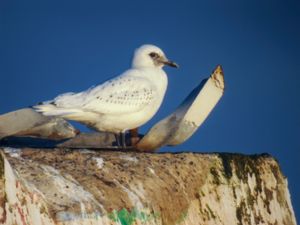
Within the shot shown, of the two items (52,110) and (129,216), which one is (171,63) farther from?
(129,216)

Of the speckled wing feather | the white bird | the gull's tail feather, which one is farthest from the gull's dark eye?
the gull's tail feather

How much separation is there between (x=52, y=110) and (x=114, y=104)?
3.54 ft

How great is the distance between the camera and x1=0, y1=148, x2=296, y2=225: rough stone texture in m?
8.12

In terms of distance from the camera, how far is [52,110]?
41.8 ft

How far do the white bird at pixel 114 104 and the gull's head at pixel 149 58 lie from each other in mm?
539

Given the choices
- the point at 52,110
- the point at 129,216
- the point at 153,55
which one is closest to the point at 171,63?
the point at 153,55

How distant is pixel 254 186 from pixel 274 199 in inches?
31.1

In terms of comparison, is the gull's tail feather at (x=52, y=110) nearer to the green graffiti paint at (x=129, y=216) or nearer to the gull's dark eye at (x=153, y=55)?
the gull's dark eye at (x=153, y=55)

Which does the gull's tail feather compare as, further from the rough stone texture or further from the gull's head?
the gull's head

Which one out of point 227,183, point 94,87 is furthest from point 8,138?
point 227,183

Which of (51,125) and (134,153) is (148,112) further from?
(51,125)

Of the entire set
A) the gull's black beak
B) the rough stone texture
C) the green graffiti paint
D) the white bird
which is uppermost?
the gull's black beak

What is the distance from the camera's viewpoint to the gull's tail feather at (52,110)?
1262 cm

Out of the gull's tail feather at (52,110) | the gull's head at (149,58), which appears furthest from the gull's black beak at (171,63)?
the gull's tail feather at (52,110)
